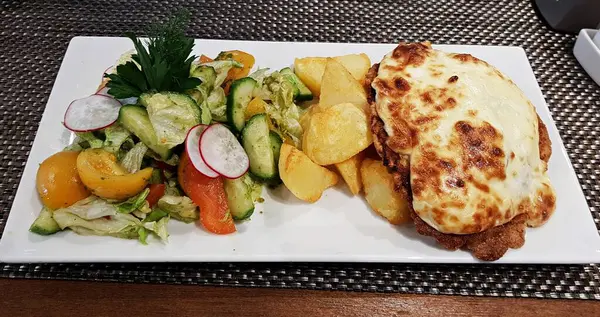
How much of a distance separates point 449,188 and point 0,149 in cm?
266

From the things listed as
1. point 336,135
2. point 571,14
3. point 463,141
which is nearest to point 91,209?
point 336,135

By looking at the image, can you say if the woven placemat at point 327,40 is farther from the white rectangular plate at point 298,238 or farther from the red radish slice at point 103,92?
the red radish slice at point 103,92

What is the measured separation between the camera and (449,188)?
2.17 m

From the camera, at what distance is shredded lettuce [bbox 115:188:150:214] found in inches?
88.6

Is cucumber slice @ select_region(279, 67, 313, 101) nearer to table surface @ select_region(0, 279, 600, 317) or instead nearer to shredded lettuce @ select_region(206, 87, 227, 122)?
shredded lettuce @ select_region(206, 87, 227, 122)

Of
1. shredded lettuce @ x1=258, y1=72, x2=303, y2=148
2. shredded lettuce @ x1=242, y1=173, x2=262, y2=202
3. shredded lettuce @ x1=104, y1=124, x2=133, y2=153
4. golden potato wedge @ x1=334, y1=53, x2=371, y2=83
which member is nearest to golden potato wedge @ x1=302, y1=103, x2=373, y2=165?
shredded lettuce @ x1=258, y1=72, x2=303, y2=148

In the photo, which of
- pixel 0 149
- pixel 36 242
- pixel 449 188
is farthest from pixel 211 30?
pixel 449 188

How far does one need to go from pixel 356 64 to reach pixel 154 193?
4.71 ft

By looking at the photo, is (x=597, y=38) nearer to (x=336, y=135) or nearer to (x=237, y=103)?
(x=336, y=135)

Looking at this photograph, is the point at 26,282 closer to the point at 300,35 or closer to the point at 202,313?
the point at 202,313

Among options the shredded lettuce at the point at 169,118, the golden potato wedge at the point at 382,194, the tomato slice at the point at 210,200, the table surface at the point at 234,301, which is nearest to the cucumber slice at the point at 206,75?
the shredded lettuce at the point at 169,118

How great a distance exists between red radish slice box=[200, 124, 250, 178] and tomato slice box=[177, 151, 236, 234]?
71 millimetres

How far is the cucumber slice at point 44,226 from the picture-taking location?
7.23ft

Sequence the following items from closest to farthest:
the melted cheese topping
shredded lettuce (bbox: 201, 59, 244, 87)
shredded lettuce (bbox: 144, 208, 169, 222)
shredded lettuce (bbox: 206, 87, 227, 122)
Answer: the melted cheese topping → shredded lettuce (bbox: 144, 208, 169, 222) → shredded lettuce (bbox: 206, 87, 227, 122) → shredded lettuce (bbox: 201, 59, 244, 87)
